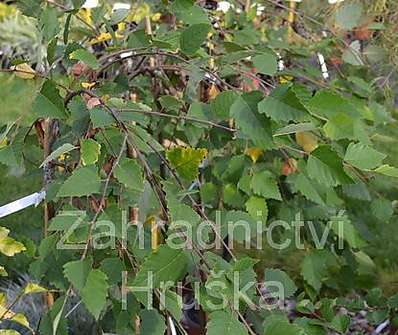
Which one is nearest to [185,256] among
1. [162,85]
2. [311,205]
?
[311,205]

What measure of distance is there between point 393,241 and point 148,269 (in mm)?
2002

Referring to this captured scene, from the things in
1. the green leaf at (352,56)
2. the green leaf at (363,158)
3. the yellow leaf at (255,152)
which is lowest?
the yellow leaf at (255,152)

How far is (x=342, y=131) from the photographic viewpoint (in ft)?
2.97

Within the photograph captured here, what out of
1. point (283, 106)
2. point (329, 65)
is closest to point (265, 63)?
point (283, 106)

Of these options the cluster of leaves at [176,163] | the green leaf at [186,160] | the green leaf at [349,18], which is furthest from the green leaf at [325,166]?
the green leaf at [349,18]

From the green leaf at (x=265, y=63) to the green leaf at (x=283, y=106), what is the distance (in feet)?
0.51

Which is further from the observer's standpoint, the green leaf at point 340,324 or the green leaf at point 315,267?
the green leaf at point 315,267

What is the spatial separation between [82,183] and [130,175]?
2.2 inches

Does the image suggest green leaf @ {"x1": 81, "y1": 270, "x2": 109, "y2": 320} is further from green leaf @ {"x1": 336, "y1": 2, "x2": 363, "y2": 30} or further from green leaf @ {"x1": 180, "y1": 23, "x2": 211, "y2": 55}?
green leaf @ {"x1": 336, "y1": 2, "x2": 363, "y2": 30}

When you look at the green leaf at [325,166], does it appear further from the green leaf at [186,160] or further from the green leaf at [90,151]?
the green leaf at [90,151]

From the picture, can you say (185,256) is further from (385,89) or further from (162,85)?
(385,89)

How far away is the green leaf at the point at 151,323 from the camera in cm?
80

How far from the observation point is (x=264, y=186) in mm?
1169

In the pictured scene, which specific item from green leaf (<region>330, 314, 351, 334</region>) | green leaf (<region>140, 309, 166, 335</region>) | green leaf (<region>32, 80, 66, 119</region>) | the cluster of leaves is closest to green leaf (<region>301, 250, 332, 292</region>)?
the cluster of leaves
